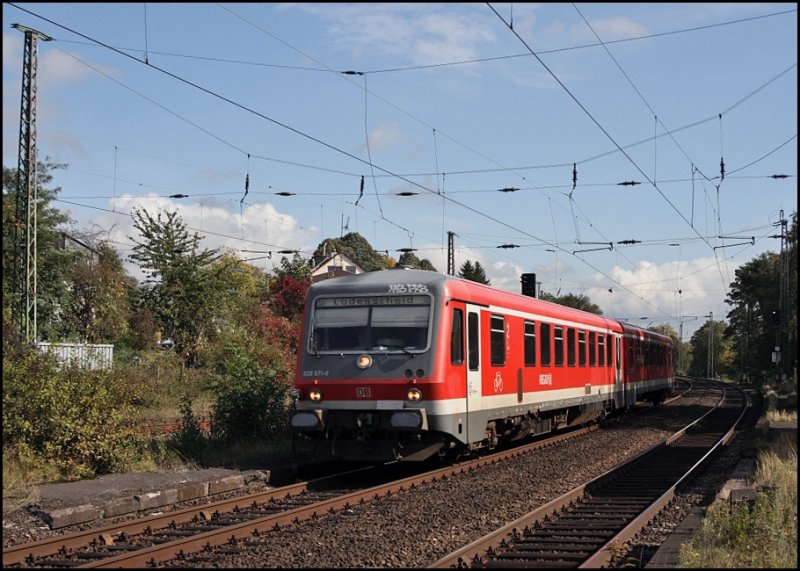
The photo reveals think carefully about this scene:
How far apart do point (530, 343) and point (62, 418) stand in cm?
911

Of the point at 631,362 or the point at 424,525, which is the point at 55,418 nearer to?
the point at 424,525

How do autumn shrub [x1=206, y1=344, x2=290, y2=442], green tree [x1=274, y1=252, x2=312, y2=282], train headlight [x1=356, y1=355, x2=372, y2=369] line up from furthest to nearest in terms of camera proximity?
1. green tree [x1=274, y1=252, x2=312, y2=282]
2. autumn shrub [x1=206, y1=344, x2=290, y2=442]
3. train headlight [x1=356, y1=355, x2=372, y2=369]

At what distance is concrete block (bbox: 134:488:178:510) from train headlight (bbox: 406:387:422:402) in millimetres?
3693

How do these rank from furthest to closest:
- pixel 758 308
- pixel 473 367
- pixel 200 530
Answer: pixel 758 308, pixel 473 367, pixel 200 530

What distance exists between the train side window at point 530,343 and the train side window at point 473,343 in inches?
114

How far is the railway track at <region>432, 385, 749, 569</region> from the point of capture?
910 centimetres

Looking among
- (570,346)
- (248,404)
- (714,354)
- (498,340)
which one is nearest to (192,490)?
(248,404)

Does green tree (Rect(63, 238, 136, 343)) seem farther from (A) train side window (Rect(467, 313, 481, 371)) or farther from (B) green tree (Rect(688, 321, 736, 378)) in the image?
(B) green tree (Rect(688, 321, 736, 378))

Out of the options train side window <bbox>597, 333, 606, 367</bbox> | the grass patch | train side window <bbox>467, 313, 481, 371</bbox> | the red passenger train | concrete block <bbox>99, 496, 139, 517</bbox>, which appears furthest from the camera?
train side window <bbox>597, 333, 606, 367</bbox>

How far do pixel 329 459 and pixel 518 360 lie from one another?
4.71m

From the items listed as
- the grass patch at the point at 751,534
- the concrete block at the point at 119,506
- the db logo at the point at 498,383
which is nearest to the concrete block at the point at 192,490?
the concrete block at the point at 119,506

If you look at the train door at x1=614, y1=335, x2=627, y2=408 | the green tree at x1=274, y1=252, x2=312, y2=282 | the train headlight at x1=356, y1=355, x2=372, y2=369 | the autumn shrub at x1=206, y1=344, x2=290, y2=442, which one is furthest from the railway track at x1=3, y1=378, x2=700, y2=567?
the green tree at x1=274, y1=252, x2=312, y2=282

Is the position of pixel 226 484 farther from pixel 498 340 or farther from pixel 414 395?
pixel 498 340

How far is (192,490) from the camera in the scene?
40.7 feet
